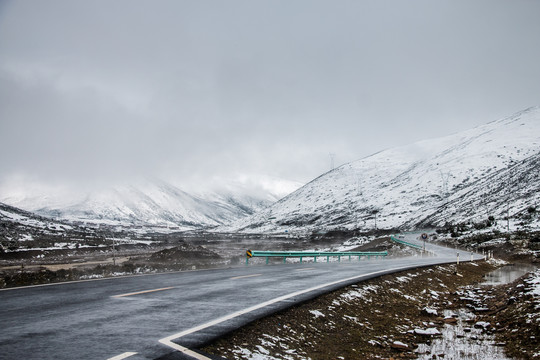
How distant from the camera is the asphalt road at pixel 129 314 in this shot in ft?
19.9

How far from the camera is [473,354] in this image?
8867 mm

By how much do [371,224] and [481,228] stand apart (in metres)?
74.7

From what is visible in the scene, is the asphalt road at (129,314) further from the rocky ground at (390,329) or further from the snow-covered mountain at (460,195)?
the snow-covered mountain at (460,195)

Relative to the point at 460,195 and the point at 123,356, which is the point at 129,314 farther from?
the point at 460,195

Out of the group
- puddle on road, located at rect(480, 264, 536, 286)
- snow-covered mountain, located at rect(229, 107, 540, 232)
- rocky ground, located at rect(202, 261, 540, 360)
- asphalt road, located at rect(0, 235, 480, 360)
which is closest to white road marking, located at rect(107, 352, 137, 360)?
asphalt road, located at rect(0, 235, 480, 360)

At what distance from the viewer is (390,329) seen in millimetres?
10422

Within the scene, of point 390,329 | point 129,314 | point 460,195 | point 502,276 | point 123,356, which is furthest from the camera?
point 460,195

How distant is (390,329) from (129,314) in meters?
6.46

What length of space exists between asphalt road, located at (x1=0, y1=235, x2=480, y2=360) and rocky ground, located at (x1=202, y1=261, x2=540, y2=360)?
604mm

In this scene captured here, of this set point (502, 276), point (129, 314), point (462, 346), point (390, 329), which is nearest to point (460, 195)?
point (502, 276)

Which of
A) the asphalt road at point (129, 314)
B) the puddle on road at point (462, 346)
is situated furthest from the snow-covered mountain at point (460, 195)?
the asphalt road at point (129, 314)

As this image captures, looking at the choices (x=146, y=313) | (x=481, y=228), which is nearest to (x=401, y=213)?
Answer: (x=481, y=228)

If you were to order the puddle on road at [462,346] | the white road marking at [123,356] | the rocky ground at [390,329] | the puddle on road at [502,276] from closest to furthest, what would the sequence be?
the white road marking at [123,356], the rocky ground at [390,329], the puddle on road at [462,346], the puddle on road at [502,276]

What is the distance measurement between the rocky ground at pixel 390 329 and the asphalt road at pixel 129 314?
1.98 ft
